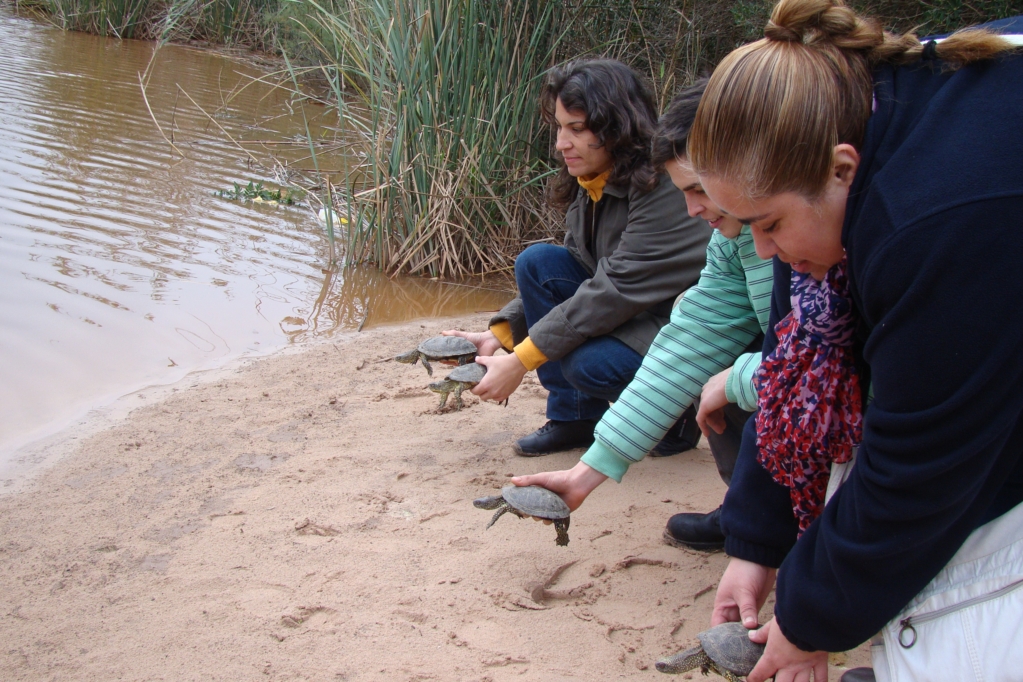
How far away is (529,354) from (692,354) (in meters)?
0.78

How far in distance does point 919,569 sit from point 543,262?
198 cm

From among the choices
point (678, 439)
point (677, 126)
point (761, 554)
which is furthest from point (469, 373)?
point (761, 554)

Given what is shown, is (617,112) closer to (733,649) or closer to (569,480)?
(569,480)

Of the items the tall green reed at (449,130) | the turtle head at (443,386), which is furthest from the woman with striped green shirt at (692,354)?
the tall green reed at (449,130)

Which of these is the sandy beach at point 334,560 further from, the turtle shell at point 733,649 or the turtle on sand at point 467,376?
the turtle shell at point 733,649

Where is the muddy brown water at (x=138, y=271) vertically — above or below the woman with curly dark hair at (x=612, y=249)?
below

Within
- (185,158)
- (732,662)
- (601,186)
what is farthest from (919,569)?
(185,158)

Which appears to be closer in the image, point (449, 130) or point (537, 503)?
point (537, 503)

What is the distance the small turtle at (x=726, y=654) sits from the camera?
146 cm

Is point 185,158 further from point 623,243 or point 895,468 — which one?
point 895,468

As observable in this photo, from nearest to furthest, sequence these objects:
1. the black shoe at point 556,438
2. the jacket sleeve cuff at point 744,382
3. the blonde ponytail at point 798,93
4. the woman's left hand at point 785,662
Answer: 1. the blonde ponytail at point 798,93
2. the woman's left hand at point 785,662
3. the jacket sleeve cuff at point 744,382
4. the black shoe at point 556,438

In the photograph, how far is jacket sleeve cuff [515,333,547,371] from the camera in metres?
2.68

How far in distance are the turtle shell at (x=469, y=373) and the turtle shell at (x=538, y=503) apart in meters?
0.93

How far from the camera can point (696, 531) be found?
7.52 feet
